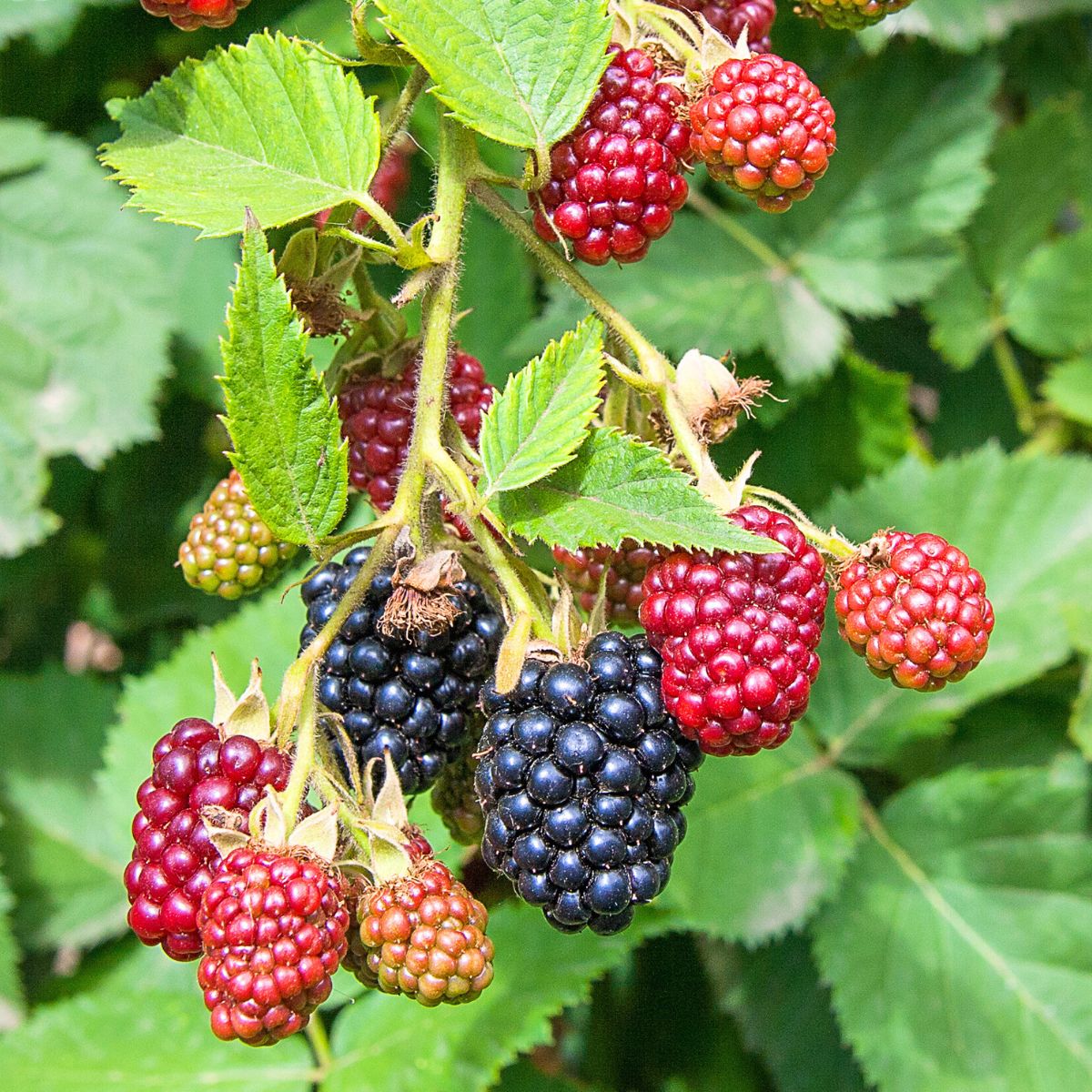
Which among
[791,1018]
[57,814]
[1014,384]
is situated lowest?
[57,814]

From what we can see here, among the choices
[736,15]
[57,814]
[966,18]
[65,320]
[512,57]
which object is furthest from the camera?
[57,814]

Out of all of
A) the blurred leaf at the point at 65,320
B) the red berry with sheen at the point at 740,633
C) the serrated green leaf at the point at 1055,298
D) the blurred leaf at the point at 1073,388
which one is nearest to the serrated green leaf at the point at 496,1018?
the red berry with sheen at the point at 740,633

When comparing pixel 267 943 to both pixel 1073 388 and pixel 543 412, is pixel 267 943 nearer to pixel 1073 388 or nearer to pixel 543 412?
pixel 543 412

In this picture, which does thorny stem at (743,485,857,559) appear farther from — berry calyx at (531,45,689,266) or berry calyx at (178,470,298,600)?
berry calyx at (178,470,298,600)

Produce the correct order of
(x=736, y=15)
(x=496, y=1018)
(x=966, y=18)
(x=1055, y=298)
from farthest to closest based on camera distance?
(x=1055, y=298), (x=966, y=18), (x=496, y=1018), (x=736, y=15)

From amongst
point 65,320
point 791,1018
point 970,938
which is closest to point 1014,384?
point 970,938

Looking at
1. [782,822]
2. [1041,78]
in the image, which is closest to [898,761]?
A: [782,822]
